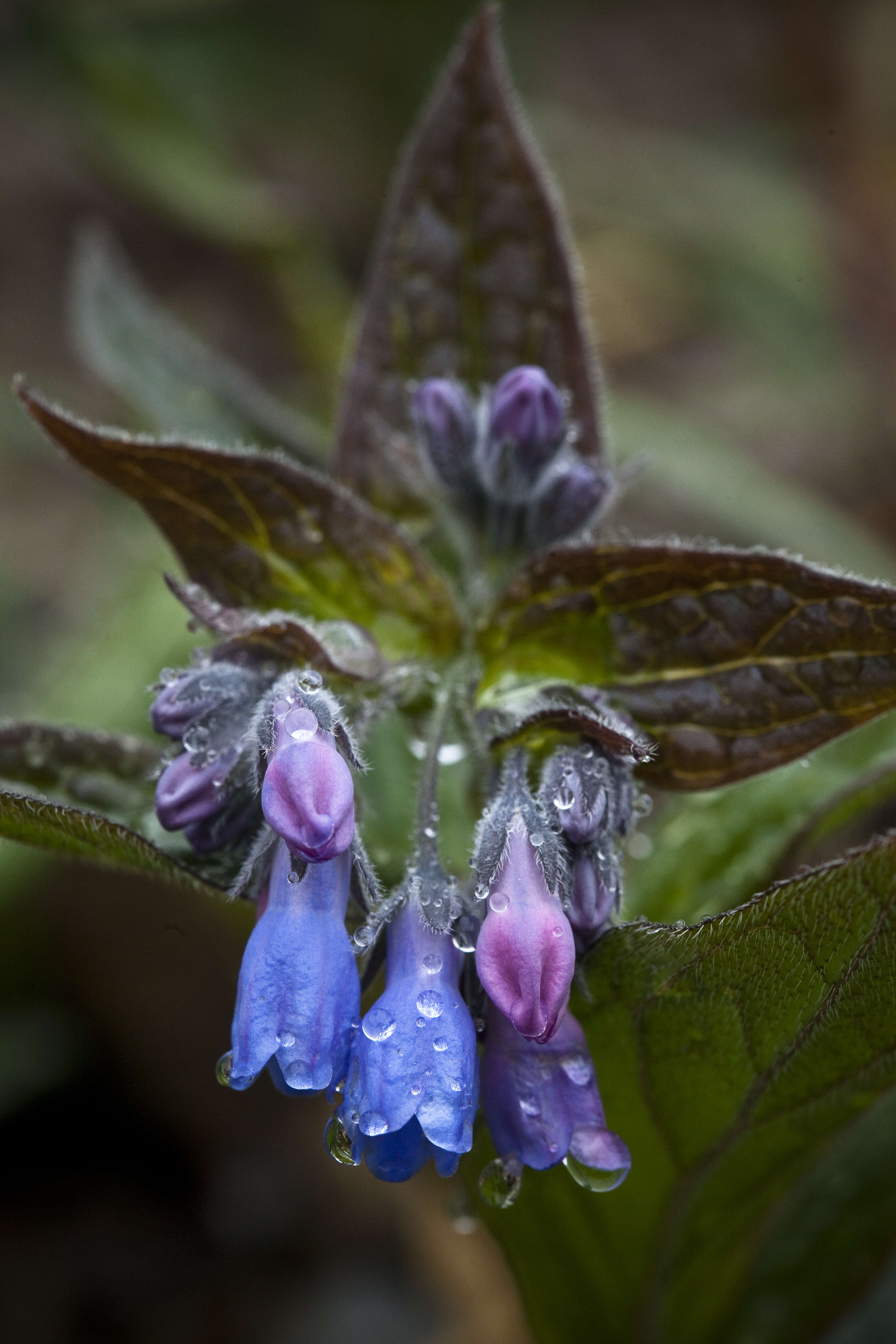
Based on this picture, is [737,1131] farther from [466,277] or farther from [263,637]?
[466,277]

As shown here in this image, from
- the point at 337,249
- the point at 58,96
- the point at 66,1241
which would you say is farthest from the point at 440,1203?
the point at 58,96

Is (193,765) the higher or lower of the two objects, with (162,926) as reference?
lower

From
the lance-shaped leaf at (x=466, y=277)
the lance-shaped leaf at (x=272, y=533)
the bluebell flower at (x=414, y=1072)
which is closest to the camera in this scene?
the bluebell flower at (x=414, y=1072)

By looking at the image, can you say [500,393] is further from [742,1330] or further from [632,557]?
[742,1330]

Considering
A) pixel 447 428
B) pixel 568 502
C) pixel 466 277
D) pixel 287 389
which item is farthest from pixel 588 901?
pixel 287 389

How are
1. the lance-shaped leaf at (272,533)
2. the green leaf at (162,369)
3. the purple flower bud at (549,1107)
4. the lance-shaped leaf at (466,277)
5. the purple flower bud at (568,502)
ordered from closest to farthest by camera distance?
the purple flower bud at (549,1107) → the lance-shaped leaf at (272,533) → the purple flower bud at (568,502) → the lance-shaped leaf at (466,277) → the green leaf at (162,369)

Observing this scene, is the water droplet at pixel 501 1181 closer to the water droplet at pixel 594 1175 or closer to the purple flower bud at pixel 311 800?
the water droplet at pixel 594 1175

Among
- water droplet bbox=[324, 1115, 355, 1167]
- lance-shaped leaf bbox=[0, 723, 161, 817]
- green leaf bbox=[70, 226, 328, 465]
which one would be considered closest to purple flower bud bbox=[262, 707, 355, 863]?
water droplet bbox=[324, 1115, 355, 1167]

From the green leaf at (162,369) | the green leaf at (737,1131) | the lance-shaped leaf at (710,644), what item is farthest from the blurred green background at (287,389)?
the lance-shaped leaf at (710,644)
